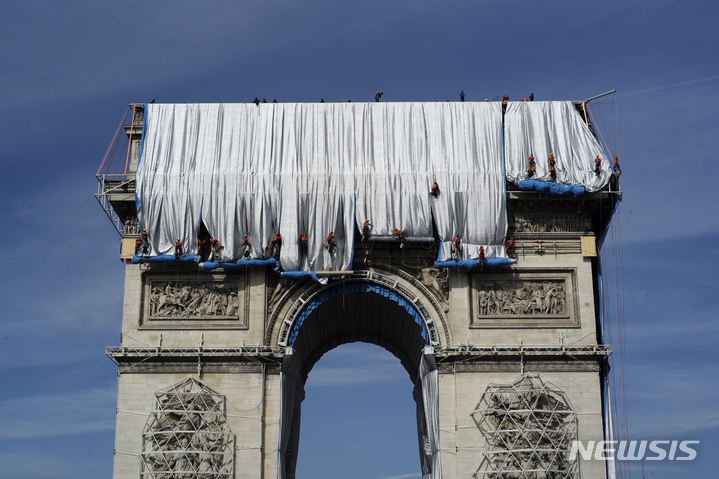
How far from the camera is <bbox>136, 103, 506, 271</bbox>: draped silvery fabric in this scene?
35.4 m

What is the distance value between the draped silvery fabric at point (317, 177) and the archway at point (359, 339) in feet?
7.21

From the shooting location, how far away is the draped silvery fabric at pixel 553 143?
1401 inches

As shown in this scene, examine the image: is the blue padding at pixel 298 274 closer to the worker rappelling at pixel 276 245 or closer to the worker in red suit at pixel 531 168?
the worker rappelling at pixel 276 245

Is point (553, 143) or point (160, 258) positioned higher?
point (553, 143)

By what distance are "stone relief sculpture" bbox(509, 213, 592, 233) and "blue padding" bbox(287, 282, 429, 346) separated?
17.2ft

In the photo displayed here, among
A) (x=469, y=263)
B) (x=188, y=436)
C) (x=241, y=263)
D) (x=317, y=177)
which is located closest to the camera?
(x=188, y=436)

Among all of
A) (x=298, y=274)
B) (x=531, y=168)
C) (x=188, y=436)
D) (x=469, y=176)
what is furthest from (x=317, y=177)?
(x=188, y=436)

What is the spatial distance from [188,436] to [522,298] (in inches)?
547

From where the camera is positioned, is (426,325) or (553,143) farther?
(553,143)

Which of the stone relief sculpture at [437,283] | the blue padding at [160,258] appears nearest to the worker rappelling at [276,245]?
the blue padding at [160,258]

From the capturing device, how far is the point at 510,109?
3709 cm

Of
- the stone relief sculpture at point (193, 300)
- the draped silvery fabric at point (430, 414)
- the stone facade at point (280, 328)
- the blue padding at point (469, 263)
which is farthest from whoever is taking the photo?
the stone relief sculpture at point (193, 300)

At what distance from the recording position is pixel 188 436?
3325cm

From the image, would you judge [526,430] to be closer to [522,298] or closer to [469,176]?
[522,298]
